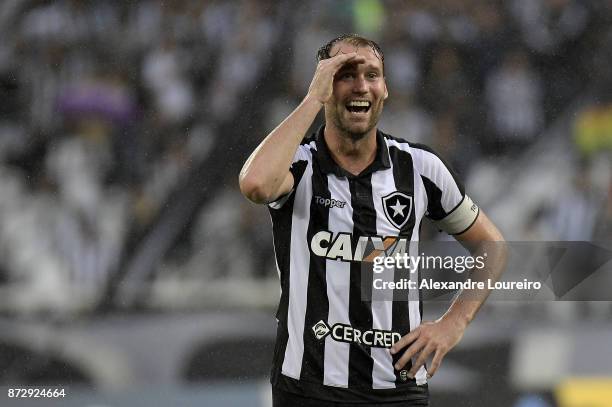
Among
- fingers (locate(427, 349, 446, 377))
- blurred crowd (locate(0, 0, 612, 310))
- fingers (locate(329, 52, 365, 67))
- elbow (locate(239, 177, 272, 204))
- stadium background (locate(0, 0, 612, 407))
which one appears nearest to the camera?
elbow (locate(239, 177, 272, 204))

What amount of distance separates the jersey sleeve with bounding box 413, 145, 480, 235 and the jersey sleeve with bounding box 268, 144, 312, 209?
1.07 ft

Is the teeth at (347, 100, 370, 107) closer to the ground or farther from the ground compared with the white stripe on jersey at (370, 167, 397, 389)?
farther from the ground

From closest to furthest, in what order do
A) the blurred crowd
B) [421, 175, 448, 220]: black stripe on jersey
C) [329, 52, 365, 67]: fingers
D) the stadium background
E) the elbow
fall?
the elbow, [329, 52, 365, 67]: fingers, [421, 175, 448, 220]: black stripe on jersey, the stadium background, the blurred crowd

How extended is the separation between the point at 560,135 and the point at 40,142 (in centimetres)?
283

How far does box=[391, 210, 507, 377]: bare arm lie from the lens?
238 cm

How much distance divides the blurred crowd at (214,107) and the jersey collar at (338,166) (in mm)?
2288

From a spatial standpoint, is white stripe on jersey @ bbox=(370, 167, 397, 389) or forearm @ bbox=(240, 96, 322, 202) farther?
white stripe on jersey @ bbox=(370, 167, 397, 389)

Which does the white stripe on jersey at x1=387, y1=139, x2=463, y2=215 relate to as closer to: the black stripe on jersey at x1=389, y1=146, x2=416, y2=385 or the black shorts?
the black stripe on jersey at x1=389, y1=146, x2=416, y2=385

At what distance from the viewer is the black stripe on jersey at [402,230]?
2.37 metres

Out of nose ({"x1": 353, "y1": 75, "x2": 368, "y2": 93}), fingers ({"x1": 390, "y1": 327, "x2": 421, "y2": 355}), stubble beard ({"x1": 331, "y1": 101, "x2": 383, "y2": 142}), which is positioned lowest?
fingers ({"x1": 390, "y1": 327, "x2": 421, "y2": 355})

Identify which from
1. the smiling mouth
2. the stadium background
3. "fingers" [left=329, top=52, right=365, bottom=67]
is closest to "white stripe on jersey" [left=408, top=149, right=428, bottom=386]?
the smiling mouth

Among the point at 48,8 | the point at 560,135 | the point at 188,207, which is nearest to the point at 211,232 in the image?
the point at 188,207

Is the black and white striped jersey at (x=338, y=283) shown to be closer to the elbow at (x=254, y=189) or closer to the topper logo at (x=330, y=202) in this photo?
the topper logo at (x=330, y=202)

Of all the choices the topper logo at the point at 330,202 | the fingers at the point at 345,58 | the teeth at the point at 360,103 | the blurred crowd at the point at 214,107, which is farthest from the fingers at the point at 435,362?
the blurred crowd at the point at 214,107
